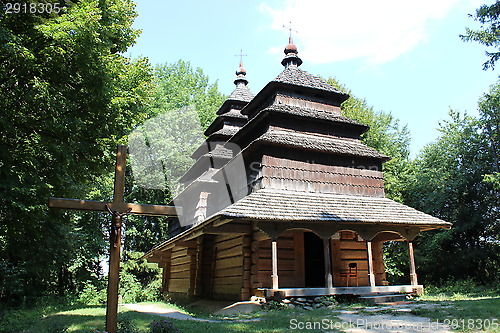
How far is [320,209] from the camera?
13.6 meters

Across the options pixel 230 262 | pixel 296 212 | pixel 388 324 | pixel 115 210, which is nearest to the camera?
pixel 115 210

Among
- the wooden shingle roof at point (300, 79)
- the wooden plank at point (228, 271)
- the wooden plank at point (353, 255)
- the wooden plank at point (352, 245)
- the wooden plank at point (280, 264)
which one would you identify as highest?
the wooden shingle roof at point (300, 79)

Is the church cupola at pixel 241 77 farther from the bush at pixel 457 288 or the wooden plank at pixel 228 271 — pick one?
the bush at pixel 457 288

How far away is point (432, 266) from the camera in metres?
26.7

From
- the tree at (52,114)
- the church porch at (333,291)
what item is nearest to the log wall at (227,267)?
the church porch at (333,291)

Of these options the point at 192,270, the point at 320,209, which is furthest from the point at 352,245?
the point at 192,270

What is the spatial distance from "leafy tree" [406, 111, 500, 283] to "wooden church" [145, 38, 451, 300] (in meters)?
11.7

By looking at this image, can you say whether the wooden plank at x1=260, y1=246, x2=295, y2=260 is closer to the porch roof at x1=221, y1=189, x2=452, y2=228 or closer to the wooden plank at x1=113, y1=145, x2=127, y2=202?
the porch roof at x1=221, y1=189, x2=452, y2=228

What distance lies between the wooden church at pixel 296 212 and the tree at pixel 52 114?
4252 millimetres

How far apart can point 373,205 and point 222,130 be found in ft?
38.6

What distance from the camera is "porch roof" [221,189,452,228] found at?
12.2 meters

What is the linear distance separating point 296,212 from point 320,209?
1.23 metres

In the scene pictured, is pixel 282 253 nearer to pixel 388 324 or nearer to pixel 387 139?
pixel 388 324

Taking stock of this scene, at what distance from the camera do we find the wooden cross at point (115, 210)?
652cm
